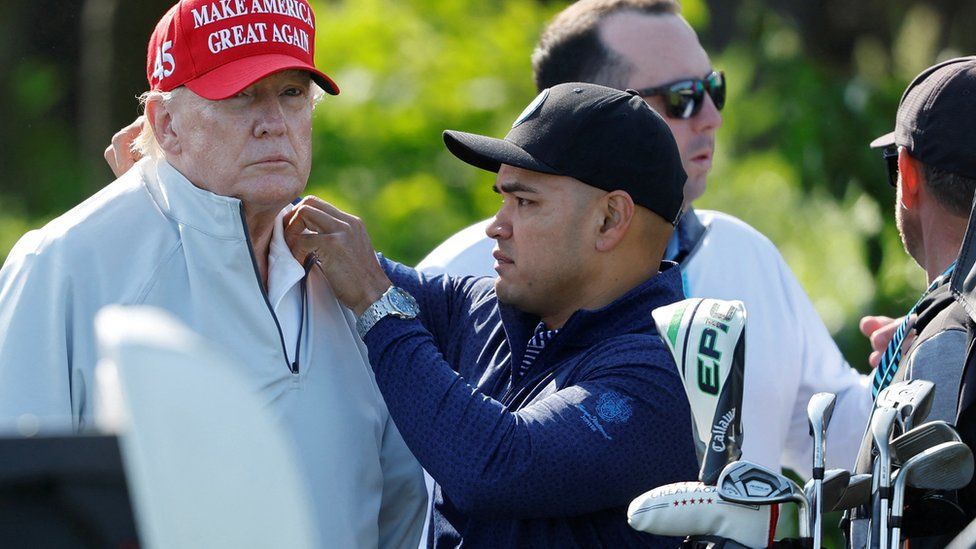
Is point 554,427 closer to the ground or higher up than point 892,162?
closer to the ground

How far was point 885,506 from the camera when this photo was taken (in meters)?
2.35

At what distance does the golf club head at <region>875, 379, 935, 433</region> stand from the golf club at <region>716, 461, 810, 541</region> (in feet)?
0.88

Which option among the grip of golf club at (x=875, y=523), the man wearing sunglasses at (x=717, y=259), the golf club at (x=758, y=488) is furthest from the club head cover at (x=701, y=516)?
the man wearing sunglasses at (x=717, y=259)

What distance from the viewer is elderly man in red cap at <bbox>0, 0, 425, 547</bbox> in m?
2.76

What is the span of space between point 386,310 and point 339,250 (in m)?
0.20

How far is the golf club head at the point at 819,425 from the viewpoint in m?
2.33

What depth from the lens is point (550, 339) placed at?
2980 millimetres

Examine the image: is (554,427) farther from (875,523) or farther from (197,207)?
(197,207)

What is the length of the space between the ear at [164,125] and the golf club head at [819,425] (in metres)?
1.46

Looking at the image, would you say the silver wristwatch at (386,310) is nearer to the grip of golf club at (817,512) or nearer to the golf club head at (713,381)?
the golf club head at (713,381)

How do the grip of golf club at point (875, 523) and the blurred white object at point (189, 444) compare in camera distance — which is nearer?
the blurred white object at point (189, 444)

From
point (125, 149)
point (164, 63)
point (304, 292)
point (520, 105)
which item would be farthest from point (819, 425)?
point (520, 105)

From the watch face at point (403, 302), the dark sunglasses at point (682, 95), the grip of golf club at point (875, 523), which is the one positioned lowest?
A: the grip of golf club at point (875, 523)

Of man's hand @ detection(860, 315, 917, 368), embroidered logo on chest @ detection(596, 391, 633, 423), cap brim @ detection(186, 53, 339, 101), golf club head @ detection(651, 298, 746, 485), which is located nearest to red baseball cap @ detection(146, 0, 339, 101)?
cap brim @ detection(186, 53, 339, 101)
